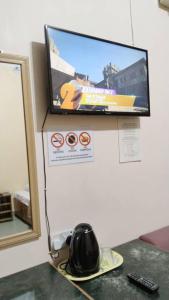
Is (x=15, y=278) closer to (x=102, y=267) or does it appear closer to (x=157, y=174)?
(x=102, y=267)

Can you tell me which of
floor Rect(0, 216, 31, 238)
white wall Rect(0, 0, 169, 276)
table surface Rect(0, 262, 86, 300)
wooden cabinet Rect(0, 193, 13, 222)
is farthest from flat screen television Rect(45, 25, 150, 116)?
table surface Rect(0, 262, 86, 300)

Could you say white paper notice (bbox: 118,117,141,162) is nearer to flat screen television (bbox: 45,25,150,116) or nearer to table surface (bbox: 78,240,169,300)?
flat screen television (bbox: 45,25,150,116)

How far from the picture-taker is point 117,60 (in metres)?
1.61

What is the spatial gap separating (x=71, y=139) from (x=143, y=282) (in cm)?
80

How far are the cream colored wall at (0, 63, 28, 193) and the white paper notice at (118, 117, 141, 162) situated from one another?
0.69 m

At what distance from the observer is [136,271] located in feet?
4.17

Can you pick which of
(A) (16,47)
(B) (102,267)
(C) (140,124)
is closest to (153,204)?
(C) (140,124)

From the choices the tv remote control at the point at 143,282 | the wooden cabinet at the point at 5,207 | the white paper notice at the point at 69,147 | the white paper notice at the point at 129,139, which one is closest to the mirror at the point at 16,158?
the wooden cabinet at the point at 5,207

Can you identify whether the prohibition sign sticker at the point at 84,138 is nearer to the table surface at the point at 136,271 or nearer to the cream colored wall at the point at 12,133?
the cream colored wall at the point at 12,133

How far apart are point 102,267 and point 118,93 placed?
1010 millimetres

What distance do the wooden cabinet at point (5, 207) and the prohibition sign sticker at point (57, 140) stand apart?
1.17 feet

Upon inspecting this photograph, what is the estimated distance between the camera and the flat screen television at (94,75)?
1335mm

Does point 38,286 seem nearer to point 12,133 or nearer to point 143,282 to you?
point 143,282

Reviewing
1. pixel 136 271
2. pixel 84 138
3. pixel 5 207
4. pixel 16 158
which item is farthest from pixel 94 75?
pixel 136 271
